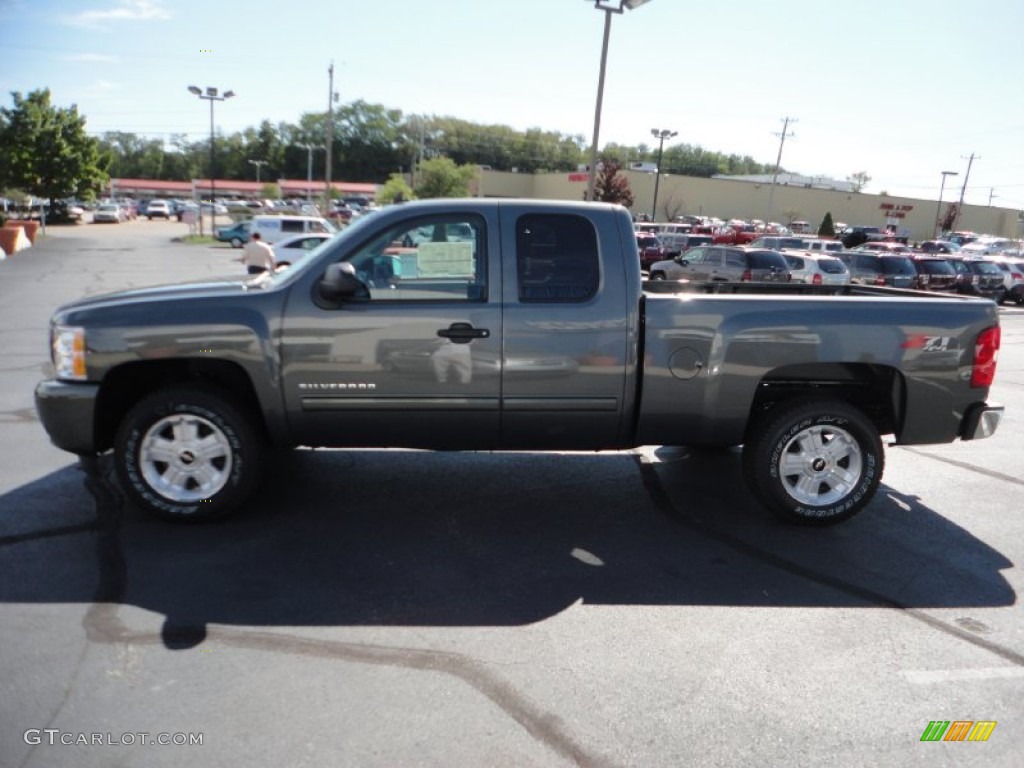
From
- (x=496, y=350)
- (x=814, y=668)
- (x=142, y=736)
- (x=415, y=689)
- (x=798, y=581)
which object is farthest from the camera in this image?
(x=496, y=350)

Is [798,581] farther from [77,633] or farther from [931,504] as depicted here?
[77,633]

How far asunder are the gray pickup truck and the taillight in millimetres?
11

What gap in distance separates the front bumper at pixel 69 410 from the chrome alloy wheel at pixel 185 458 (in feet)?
1.12

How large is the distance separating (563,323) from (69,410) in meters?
2.89

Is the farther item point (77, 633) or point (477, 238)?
point (477, 238)

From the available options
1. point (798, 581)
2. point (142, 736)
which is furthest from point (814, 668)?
point (142, 736)

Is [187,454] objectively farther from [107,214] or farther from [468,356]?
[107,214]

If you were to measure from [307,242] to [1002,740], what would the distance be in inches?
925

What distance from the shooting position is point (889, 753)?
9.32 feet

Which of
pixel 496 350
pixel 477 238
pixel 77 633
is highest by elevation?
pixel 477 238

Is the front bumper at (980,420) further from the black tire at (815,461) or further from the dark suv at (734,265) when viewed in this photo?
the dark suv at (734,265)

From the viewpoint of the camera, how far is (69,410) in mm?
4539

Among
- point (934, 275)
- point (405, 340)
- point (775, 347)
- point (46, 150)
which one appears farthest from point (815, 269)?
point (46, 150)

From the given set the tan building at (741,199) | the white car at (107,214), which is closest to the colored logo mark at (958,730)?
the white car at (107,214)
